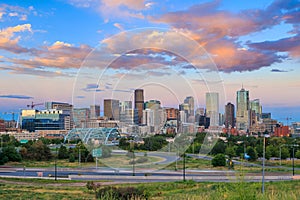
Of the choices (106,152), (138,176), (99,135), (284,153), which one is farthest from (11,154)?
(284,153)

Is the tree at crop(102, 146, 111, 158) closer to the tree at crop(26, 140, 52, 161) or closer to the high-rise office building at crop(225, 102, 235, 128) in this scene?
the tree at crop(26, 140, 52, 161)

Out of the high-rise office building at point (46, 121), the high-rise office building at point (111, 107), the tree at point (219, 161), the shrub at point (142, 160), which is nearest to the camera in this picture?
the high-rise office building at point (111, 107)

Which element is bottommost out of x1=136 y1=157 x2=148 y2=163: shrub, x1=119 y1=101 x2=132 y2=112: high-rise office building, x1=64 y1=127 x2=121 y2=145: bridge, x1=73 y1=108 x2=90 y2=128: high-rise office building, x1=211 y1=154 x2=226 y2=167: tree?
x1=211 y1=154 x2=226 y2=167: tree

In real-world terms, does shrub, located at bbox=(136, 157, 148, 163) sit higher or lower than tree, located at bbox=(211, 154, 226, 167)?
Answer: higher

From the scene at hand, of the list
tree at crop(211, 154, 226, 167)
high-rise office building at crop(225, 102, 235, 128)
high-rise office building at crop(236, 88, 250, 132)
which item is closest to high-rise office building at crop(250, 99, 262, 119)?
high-rise office building at crop(236, 88, 250, 132)

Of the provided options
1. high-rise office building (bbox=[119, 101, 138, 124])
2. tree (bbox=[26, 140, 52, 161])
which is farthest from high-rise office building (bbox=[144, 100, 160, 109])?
tree (bbox=[26, 140, 52, 161])

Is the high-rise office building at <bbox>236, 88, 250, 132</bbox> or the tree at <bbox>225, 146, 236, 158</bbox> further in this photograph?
the high-rise office building at <bbox>236, 88, 250, 132</bbox>

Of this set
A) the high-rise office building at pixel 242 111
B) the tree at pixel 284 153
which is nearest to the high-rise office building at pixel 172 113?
the tree at pixel 284 153

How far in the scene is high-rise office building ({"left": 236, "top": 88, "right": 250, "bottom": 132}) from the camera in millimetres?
54594

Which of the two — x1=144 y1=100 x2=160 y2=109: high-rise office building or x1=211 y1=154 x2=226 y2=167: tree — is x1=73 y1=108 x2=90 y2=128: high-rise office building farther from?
x1=211 y1=154 x2=226 y2=167: tree

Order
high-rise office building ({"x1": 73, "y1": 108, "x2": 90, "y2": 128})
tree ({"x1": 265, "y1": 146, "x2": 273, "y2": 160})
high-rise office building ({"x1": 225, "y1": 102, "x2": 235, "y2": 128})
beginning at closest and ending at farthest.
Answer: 1. high-rise office building ({"x1": 73, "y1": 108, "x2": 90, "y2": 128})
2. tree ({"x1": 265, "y1": 146, "x2": 273, "y2": 160})
3. high-rise office building ({"x1": 225, "y1": 102, "x2": 235, "y2": 128})

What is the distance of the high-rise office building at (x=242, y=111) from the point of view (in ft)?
179

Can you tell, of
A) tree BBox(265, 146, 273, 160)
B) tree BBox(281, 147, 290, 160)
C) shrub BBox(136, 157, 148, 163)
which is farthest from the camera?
tree BBox(281, 147, 290, 160)

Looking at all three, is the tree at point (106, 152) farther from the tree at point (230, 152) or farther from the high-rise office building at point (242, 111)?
the high-rise office building at point (242, 111)
